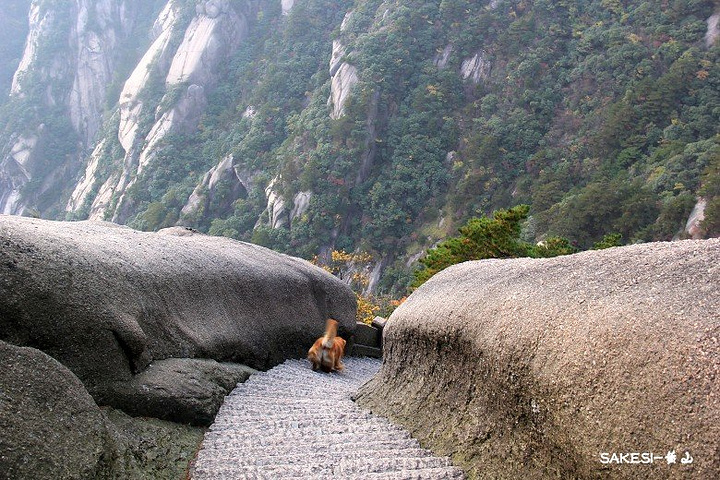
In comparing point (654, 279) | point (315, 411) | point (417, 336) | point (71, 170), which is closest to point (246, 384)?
point (315, 411)

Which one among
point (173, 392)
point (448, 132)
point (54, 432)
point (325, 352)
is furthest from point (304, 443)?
point (448, 132)

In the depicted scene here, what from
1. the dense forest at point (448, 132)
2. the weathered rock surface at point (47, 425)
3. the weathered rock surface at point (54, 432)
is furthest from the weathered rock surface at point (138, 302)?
the dense forest at point (448, 132)

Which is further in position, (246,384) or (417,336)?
(246,384)

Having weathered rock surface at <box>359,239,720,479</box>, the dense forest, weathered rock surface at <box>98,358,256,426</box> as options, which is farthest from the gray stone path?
the dense forest

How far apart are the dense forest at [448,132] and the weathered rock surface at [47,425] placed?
34560 mm

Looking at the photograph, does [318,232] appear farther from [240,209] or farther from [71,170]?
[71,170]

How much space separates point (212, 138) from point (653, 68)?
46503 mm

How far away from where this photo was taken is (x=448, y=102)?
5978cm

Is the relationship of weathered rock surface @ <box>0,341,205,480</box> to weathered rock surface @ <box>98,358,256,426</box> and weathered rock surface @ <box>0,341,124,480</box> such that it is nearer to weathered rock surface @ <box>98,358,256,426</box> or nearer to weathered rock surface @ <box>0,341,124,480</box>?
weathered rock surface @ <box>0,341,124,480</box>

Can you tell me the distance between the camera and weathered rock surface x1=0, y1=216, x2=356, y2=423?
5.28 metres

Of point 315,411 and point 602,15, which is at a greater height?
point 602,15

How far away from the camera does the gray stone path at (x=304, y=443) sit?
435cm

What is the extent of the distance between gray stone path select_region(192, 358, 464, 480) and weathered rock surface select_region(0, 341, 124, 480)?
0.76 meters

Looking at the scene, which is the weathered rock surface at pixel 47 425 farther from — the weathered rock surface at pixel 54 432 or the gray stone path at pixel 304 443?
the gray stone path at pixel 304 443
